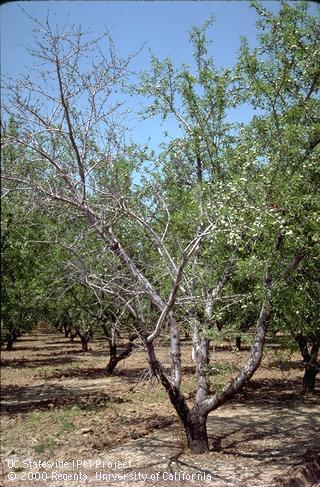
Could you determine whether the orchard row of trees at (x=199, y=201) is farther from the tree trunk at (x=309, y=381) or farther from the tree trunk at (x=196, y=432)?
the tree trunk at (x=309, y=381)

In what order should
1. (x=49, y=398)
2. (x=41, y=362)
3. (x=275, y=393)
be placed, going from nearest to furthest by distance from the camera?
(x=49, y=398) → (x=275, y=393) → (x=41, y=362)

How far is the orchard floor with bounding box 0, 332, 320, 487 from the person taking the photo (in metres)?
7.59

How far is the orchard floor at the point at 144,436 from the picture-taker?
7.59m

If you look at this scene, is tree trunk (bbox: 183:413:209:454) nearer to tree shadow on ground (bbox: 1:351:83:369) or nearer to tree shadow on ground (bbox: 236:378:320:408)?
tree shadow on ground (bbox: 236:378:320:408)

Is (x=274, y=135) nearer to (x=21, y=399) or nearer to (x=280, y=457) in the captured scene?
(x=280, y=457)

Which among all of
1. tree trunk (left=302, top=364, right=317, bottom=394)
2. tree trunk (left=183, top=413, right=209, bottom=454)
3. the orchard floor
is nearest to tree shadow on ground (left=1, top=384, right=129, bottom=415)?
the orchard floor

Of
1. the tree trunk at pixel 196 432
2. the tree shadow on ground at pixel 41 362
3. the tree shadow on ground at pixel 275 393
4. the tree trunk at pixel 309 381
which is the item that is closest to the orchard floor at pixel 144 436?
the tree shadow on ground at pixel 275 393

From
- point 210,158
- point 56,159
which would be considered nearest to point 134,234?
point 210,158

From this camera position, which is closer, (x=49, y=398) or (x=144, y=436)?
(x=144, y=436)

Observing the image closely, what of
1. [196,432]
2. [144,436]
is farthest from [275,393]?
[196,432]

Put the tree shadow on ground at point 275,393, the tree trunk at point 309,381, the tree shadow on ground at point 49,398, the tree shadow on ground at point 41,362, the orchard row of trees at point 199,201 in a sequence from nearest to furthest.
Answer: the orchard row of trees at point 199,201
the tree shadow on ground at point 49,398
the tree shadow on ground at point 275,393
the tree trunk at point 309,381
the tree shadow on ground at point 41,362

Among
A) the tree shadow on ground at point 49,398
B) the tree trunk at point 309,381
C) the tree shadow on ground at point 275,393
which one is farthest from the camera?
the tree trunk at point 309,381

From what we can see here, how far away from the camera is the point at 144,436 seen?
10188 millimetres

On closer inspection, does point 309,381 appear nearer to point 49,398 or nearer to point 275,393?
point 275,393
